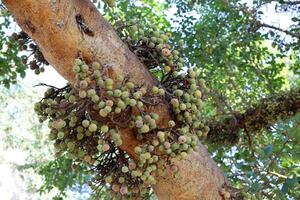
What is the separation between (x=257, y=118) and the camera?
12.7ft

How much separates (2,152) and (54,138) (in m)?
11.9

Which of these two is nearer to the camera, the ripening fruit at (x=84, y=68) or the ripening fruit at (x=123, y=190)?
the ripening fruit at (x=84, y=68)

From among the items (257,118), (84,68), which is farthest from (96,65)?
(257,118)

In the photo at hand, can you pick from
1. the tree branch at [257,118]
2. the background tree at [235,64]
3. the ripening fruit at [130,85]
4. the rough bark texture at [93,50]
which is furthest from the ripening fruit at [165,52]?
the tree branch at [257,118]

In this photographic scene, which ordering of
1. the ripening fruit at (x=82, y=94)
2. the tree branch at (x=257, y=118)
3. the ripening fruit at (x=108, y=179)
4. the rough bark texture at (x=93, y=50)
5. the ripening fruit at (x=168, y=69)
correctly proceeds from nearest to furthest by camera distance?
the ripening fruit at (x=82, y=94), the rough bark texture at (x=93, y=50), the ripening fruit at (x=108, y=179), the ripening fruit at (x=168, y=69), the tree branch at (x=257, y=118)

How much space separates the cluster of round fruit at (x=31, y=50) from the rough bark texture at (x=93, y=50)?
22 centimetres

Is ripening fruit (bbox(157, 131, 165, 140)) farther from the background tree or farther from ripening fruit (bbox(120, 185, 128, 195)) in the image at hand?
the background tree

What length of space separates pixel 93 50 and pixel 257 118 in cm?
254

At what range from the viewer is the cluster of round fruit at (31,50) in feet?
6.13

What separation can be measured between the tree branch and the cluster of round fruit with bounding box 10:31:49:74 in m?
2.32

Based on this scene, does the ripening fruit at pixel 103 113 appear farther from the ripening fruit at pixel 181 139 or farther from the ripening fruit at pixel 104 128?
the ripening fruit at pixel 181 139

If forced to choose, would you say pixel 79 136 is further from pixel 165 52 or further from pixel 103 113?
pixel 165 52

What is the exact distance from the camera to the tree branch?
3.76 meters

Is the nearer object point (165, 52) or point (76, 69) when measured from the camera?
point (76, 69)
